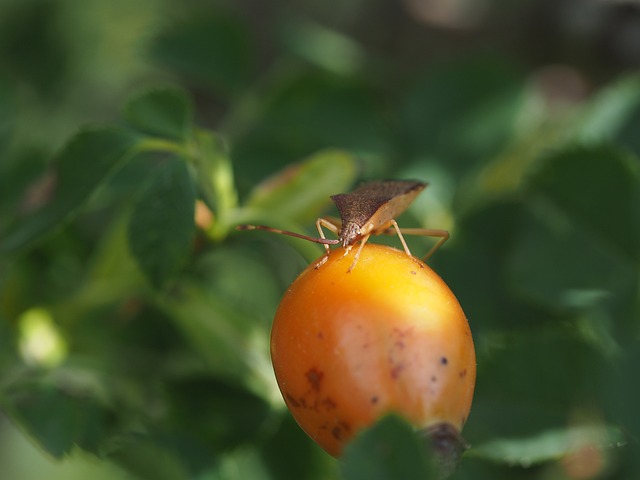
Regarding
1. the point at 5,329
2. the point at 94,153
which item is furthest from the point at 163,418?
the point at 94,153

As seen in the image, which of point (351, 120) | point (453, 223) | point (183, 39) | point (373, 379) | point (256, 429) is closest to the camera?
point (373, 379)

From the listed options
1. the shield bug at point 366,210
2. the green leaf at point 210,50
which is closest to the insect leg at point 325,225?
the shield bug at point 366,210

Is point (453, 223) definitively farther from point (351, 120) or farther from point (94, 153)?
point (94, 153)

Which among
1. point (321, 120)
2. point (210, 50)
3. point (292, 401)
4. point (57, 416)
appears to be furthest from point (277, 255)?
point (292, 401)

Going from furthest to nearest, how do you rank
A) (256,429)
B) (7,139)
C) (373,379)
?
(7,139), (256,429), (373,379)

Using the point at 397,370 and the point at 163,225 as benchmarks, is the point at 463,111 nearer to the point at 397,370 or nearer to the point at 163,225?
the point at 163,225

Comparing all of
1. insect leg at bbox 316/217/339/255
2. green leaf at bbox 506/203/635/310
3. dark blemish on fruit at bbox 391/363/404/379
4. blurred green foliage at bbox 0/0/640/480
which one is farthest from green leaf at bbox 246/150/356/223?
dark blemish on fruit at bbox 391/363/404/379
